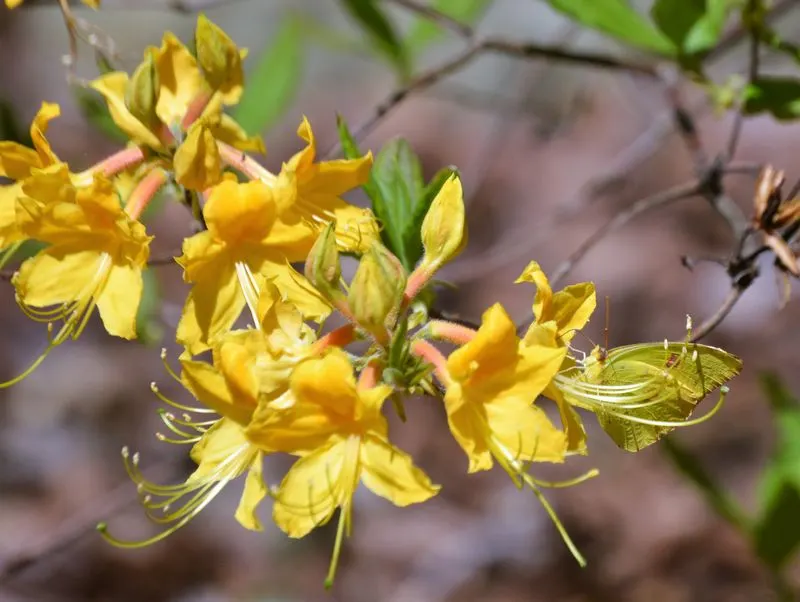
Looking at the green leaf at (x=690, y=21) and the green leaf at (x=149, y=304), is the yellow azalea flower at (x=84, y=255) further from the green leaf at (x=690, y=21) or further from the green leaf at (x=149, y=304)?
the green leaf at (x=690, y=21)

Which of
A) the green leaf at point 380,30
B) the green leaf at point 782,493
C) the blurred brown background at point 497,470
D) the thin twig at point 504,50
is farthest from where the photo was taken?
the blurred brown background at point 497,470

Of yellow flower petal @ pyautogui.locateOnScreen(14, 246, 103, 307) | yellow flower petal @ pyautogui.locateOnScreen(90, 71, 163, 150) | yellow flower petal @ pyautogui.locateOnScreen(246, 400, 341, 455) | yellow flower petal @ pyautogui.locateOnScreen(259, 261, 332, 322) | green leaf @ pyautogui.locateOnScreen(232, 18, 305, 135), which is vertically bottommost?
green leaf @ pyautogui.locateOnScreen(232, 18, 305, 135)

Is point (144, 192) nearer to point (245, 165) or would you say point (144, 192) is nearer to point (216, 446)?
point (245, 165)

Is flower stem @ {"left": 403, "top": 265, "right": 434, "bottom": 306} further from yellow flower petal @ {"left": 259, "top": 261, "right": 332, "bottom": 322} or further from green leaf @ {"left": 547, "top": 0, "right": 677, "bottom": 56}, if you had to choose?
green leaf @ {"left": 547, "top": 0, "right": 677, "bottom": 56}

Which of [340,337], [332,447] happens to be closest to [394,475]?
[332,447]

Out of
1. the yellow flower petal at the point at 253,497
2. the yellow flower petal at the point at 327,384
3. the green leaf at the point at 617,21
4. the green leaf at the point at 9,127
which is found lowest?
the green leaf at the point at 9,127

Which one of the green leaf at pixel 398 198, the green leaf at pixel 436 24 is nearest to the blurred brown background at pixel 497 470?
the green leaf at pixel 436 24

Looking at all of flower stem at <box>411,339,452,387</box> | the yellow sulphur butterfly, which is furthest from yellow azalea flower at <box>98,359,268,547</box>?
the yellow sulphur butterfly
